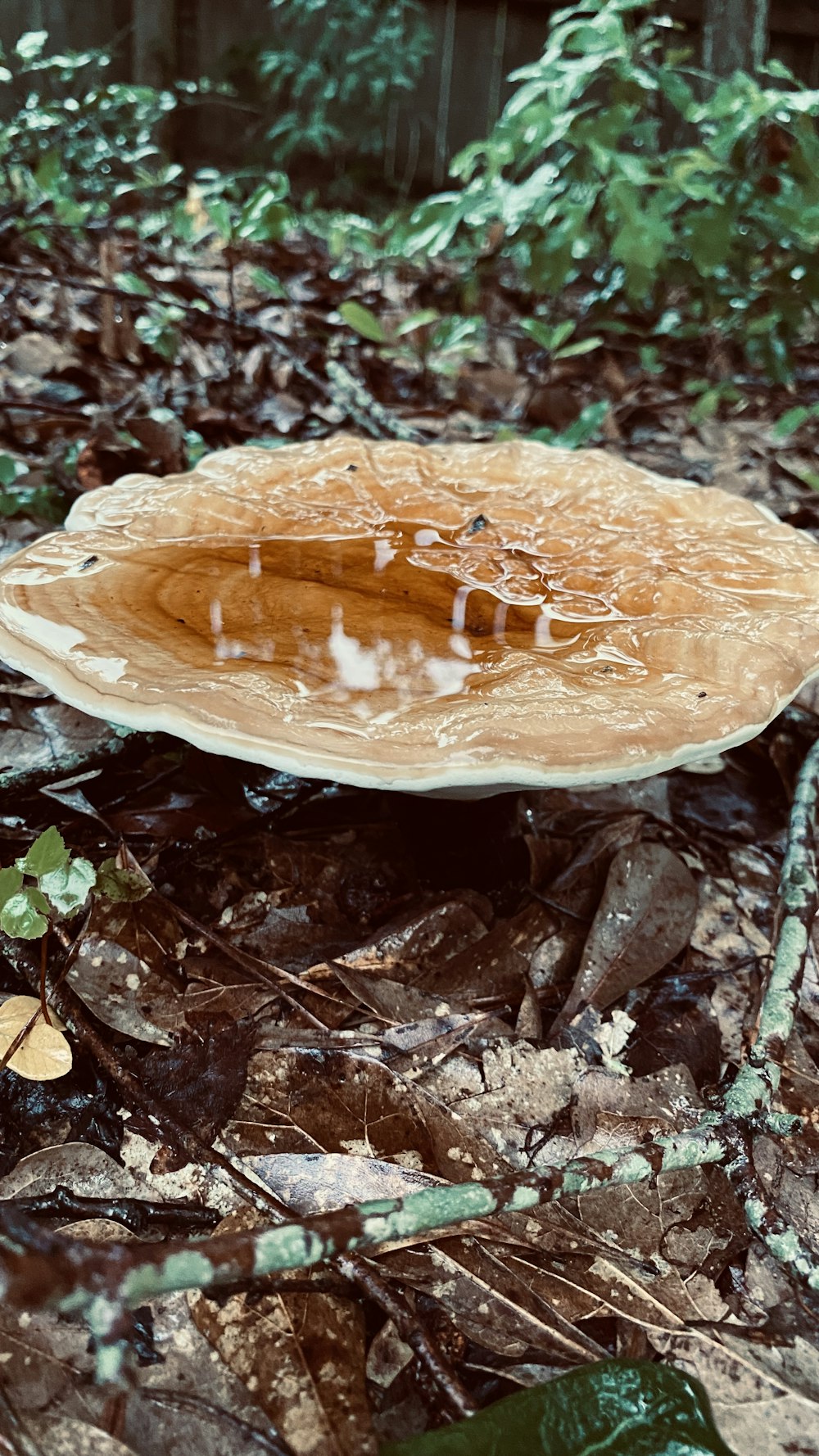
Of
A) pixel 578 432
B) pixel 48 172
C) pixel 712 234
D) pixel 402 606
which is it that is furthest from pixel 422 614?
pixel 48 172

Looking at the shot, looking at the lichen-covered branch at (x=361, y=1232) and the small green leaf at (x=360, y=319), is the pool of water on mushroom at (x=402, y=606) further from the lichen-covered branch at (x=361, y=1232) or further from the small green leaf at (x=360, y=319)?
the small green leaf at (x=360, y=319)

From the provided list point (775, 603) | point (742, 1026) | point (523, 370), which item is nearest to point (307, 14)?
point (523, 370)

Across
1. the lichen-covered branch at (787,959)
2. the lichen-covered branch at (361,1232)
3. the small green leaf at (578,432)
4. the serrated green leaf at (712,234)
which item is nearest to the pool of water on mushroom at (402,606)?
the lichen-covered branch at (787,959)

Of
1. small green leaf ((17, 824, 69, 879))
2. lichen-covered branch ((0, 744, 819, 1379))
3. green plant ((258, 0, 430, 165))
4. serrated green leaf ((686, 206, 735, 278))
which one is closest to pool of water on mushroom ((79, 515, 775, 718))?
small green leaf ((17, 824, 69, 879))

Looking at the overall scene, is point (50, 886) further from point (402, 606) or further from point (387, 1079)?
point (402, 606)

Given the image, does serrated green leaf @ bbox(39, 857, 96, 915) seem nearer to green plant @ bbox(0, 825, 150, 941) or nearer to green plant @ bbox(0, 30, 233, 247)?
green plant @ bbox(0, 825, 150, 941)

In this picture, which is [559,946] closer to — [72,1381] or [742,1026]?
[742,1026]
